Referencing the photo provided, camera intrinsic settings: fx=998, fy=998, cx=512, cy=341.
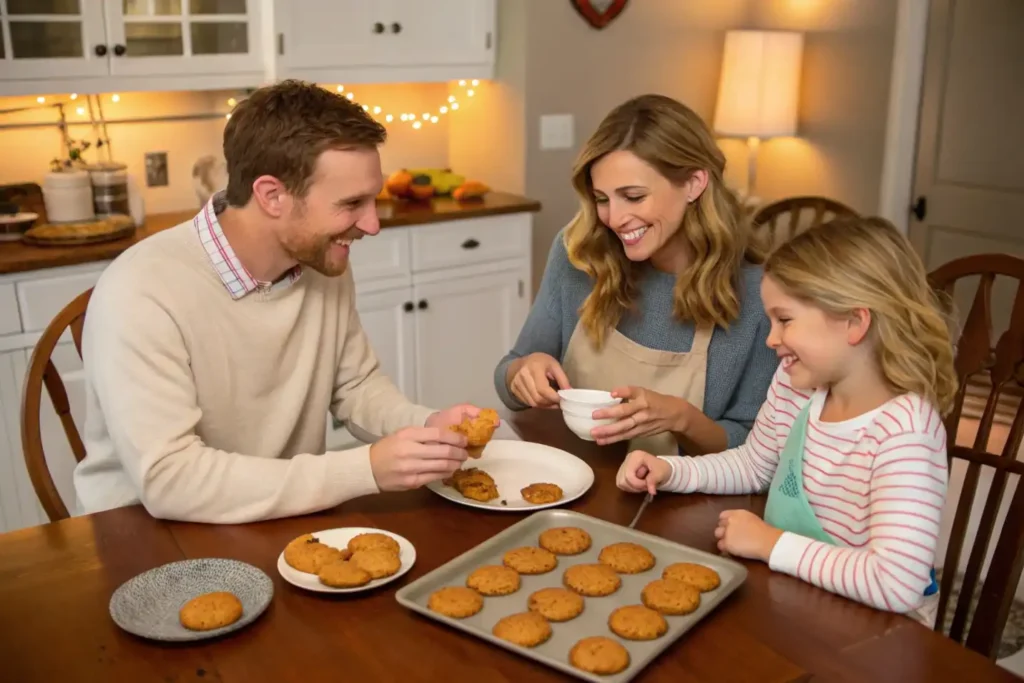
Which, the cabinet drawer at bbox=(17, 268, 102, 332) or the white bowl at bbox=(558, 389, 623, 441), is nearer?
the white bowl at bbox=(558, 389, 623, 441)

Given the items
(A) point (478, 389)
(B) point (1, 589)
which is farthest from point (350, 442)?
(B) point (1, 589)

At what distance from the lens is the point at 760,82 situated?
4164mm

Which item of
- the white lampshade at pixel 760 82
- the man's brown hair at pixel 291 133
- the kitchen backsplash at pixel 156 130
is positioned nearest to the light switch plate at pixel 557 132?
the kitchen backsplash at pixel 156 130

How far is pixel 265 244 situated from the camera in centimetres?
165

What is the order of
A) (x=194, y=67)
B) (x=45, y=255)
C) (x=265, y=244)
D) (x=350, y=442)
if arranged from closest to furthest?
(x=265, y=244)
(x=45, y=255)
(x=194, y=67)
(x=350, y=442)

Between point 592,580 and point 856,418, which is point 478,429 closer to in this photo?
point 592,580

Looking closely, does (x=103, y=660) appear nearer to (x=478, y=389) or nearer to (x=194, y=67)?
(x=194, y=67)

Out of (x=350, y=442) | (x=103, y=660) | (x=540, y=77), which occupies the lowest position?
(x=350, y=442)

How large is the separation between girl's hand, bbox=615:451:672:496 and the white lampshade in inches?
118

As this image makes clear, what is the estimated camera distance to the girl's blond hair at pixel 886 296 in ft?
4.31

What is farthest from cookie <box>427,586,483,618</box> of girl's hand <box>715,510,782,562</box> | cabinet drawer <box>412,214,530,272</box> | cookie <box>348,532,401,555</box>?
cabinet drawer <box>412,214,530,272</box>

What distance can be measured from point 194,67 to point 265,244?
73.1 inches

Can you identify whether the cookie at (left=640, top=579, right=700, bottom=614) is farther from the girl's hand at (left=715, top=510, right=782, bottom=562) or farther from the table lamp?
the table lamp

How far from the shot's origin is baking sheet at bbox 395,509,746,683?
3.60 ft
